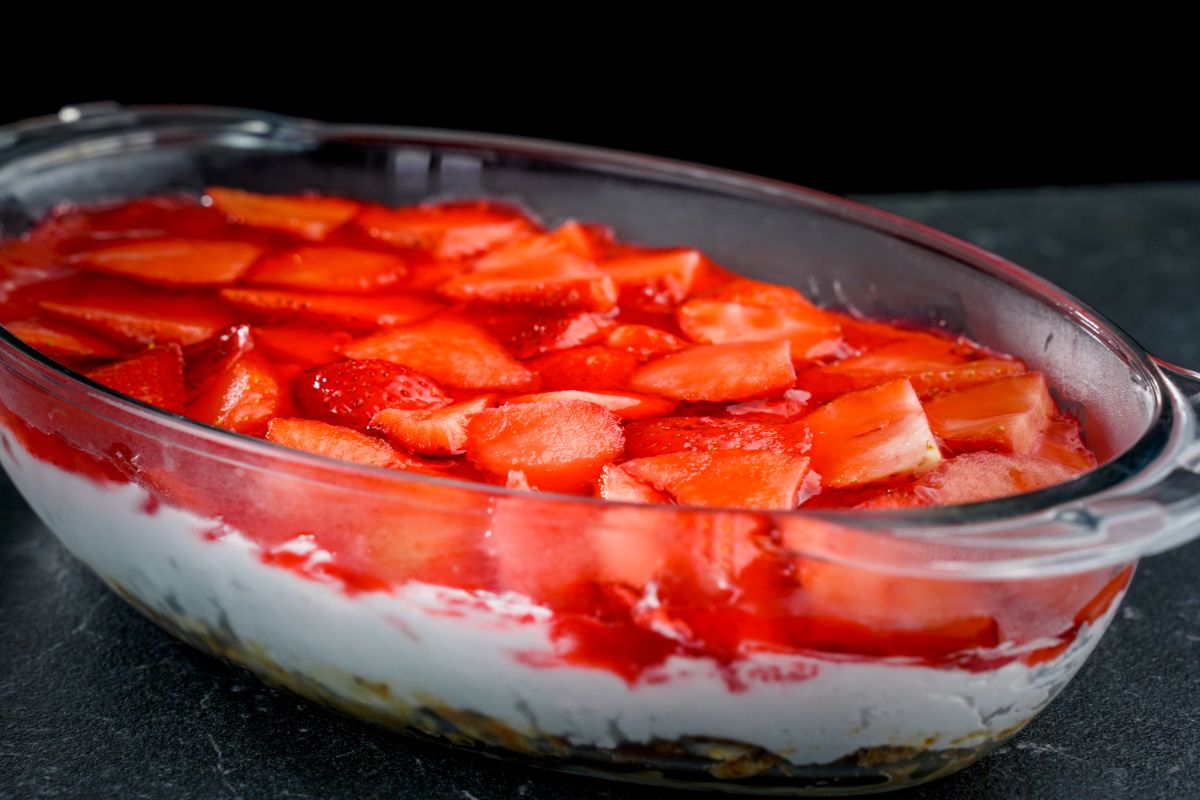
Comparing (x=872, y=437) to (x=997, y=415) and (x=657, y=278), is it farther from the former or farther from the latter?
(x=657, y=278)

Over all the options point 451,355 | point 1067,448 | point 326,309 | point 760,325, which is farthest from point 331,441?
point 1067,448

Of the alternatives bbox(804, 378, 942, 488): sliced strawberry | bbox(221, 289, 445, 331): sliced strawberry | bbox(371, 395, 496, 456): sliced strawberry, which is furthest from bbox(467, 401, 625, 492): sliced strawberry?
bbox(221, 289, 445, 331): sliced strawberry

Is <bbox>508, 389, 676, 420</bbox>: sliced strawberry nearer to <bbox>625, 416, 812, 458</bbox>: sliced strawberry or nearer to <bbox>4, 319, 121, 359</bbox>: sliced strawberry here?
<bbox>625, 416, 812, 458</bbox>: sliced strawberry

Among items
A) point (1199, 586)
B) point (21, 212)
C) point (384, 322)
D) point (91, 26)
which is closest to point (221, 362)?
point (384, 322)

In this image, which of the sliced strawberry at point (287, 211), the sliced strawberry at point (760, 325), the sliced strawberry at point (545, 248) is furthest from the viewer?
the sliced strawberry at point (287, 211)

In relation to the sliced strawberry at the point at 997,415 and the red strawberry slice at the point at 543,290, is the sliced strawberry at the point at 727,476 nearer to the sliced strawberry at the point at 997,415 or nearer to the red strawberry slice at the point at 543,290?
the sliced strawberry at the point at 997,415

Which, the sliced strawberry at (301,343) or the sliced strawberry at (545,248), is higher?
the sliced strawberry at (545,248)

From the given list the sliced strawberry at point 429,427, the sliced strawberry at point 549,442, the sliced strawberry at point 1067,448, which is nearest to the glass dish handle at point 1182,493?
the sliced strawberry at point 1067,448
